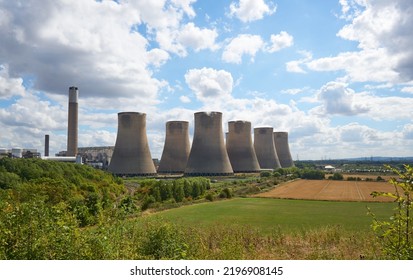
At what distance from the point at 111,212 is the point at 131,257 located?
1217 millimetres

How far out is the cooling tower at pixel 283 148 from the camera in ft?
161

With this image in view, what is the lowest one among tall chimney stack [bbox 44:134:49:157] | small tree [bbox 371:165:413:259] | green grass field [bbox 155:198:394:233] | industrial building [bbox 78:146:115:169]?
green grass field [bbox 155:198:394:233]

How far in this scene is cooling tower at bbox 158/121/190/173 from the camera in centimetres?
3662

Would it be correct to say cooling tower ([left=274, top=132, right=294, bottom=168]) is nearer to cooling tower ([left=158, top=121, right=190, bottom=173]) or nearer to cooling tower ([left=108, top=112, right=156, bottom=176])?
cooling tower ([left=158, top=121, right=190, bottom=173])

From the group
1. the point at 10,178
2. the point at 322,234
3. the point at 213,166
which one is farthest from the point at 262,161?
the point at 322,234

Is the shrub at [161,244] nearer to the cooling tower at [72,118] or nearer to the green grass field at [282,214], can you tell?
the green grass field at [282,214]

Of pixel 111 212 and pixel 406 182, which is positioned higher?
pixel 406 182

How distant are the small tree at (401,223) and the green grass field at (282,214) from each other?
8.28 m

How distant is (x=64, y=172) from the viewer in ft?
80.3

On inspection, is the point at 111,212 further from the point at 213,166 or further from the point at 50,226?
the point at 213,166

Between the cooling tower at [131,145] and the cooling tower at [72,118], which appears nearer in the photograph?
the cooling tower at [131,145]

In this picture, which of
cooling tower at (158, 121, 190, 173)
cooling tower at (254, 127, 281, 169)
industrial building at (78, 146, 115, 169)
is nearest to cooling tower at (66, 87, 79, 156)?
industrial building at (78, 146, 115, 169)

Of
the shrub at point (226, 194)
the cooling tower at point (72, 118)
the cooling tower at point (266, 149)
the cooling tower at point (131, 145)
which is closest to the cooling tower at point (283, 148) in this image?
the cooling tower at point (266, 149)

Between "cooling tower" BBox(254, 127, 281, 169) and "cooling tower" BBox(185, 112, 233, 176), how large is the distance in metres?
11.4
